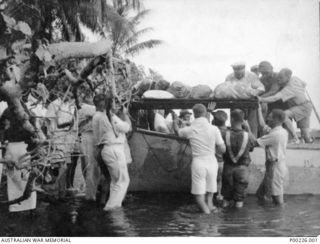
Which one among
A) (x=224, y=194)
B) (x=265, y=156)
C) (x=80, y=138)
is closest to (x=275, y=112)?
(x=265, y=156)

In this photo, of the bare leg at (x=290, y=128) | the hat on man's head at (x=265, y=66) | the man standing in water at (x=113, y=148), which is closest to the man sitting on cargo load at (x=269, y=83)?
the hat on man's head at (x=265, y=66)

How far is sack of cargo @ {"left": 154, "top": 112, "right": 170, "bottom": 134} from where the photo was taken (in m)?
8.40

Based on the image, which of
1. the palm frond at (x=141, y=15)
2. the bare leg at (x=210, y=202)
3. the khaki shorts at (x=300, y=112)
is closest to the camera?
the bare leg at (x=210, y=202)

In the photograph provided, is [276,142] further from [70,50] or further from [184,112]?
[70,50]

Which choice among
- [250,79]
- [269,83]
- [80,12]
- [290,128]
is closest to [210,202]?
[290,128]

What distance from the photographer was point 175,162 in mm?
7859

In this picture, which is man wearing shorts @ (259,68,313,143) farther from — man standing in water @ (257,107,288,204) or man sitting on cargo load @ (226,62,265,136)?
man standing in water @ (257,107,288,204)

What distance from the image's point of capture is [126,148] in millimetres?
7590

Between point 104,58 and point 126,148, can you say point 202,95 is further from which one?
point 104,58

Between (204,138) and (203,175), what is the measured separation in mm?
478

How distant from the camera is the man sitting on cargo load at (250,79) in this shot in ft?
25.6

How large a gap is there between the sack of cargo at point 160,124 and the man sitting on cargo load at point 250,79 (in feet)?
4.10

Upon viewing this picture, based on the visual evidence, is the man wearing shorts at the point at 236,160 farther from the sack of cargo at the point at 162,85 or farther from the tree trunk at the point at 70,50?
the tree trunk at the point at 70,50

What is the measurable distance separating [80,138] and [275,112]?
2911 millimetres
